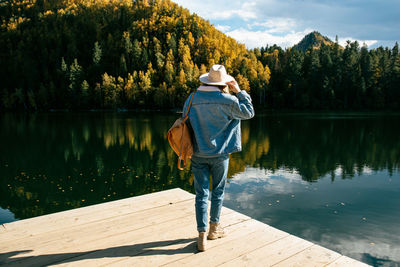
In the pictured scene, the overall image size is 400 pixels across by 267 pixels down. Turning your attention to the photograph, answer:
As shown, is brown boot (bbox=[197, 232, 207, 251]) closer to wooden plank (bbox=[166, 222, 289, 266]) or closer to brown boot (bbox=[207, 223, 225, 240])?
wooden plank (bbox=[166, 222, 289, 266])

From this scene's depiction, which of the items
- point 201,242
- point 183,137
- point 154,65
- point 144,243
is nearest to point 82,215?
point 144,243

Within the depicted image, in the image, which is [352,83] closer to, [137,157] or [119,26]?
[137,157]

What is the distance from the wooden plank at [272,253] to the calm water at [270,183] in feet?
11.9

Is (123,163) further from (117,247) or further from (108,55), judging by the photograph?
(108,55)

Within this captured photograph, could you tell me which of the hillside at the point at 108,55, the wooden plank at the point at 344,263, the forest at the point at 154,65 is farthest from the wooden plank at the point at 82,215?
the hillside at the point at 108,55

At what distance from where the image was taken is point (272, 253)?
3.69 m

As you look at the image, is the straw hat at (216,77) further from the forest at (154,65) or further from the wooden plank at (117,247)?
the forest at (154,65)

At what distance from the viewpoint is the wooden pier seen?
11.6ft

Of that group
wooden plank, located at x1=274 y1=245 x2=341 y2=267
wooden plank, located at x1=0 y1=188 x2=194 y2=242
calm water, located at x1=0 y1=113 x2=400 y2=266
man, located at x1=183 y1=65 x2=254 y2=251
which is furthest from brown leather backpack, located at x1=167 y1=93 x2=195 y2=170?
calm water, located at x1=0 y1=113 x2=400 y2=266

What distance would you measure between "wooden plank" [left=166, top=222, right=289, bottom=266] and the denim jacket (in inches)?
46.6

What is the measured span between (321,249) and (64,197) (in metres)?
9.87

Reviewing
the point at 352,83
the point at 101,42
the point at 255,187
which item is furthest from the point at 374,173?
the point at 101,42

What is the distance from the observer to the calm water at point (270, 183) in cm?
813

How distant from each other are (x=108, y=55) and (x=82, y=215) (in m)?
133
